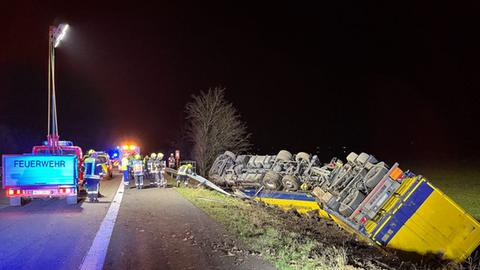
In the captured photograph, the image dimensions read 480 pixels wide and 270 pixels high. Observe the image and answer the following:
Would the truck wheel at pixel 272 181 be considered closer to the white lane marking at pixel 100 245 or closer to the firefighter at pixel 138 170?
the firefighter at pixel 138 170

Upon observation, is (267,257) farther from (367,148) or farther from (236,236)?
(367,148)

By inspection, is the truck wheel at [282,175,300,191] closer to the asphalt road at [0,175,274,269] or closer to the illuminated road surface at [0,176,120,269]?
the asphalt road at [0,175,274,269]

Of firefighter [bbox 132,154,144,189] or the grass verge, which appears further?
firefighter [bbox 132,154,144,189]

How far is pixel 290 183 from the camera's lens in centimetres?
1609

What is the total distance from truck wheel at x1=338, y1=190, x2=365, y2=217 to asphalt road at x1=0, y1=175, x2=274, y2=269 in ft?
12.0

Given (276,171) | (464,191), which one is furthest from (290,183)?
(464,191)

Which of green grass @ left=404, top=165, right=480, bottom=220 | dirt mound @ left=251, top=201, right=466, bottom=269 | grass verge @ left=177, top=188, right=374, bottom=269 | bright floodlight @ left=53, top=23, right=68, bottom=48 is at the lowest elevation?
green grass @ left=404, top=165, right=480, bottom=220

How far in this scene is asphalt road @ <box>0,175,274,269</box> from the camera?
641 centimetres

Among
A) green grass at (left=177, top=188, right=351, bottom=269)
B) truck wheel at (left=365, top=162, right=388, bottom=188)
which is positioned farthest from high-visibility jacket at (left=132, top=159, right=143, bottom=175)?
truck wheel at (left=365, top=162, right=388, bottom=188)

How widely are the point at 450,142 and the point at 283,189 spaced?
74.6 metres

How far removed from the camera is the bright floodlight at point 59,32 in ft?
46.5

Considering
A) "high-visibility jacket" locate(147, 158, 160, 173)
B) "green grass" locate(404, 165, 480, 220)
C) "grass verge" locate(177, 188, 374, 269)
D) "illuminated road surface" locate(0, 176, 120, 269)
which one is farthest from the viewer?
"high-visibility jacket" locate(147, 158, 160, 173)

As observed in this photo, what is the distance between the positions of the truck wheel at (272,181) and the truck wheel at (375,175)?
5.27 m

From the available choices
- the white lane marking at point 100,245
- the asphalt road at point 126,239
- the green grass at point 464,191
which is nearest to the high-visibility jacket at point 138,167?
the asphalt road at point 126,239
